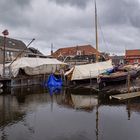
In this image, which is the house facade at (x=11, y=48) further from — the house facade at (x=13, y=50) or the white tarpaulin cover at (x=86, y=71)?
the white tarpaulin cover at (x=86, y=71)

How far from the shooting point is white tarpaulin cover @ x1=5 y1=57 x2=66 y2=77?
171 ft

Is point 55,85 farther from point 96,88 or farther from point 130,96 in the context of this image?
point 130,96

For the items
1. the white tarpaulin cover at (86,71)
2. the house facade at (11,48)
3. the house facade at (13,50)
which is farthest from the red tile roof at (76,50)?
the white tarpaulin cover at (86,71)

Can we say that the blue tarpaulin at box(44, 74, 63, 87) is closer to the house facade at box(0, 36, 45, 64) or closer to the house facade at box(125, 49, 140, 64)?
the house facade at box(0, 36, 45, 64)

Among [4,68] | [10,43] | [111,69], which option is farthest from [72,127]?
[10,43]

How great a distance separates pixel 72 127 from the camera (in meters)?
20.6

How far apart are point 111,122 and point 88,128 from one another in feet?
8.53

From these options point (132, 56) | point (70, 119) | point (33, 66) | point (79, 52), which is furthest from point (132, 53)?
point (70, 119)

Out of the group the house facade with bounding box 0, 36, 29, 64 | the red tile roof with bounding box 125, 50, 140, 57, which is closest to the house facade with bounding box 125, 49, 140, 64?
the red tile roof with bounding box 125, 50, 140, 57

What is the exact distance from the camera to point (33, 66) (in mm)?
54188

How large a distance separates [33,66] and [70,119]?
3183 centimetres

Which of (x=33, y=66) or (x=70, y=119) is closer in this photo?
(x=70, y=119)

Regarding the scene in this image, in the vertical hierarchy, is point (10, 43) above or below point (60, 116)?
above

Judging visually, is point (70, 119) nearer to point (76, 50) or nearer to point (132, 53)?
point (76, 50)
